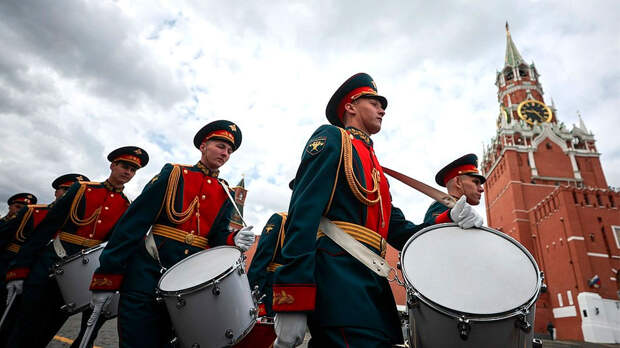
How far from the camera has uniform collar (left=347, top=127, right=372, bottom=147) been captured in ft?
8.32

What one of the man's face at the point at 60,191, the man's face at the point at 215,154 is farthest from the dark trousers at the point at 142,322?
the man's face at the point at 60,191

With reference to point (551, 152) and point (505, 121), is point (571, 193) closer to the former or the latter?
point (551, 152)

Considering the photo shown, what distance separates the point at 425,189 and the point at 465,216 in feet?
1.44

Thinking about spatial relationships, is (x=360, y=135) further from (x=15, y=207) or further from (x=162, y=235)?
(x=15, y=207)

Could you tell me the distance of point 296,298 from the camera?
169cm

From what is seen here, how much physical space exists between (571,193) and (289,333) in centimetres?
4043

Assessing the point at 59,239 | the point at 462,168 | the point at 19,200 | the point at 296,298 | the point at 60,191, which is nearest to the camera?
the point at 296,298

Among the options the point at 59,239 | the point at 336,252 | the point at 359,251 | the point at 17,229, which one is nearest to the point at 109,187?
the point at 59,239

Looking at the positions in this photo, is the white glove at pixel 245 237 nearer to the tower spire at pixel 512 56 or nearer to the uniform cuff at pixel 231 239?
the uniform cuff at pixel 231 239

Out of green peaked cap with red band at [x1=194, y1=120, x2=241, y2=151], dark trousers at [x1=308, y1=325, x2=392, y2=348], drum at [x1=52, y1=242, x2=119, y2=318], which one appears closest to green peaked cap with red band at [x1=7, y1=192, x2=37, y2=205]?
drum at [x1=52, y1=242, x2=119, y2=318]

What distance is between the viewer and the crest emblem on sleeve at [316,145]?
218 centimetres

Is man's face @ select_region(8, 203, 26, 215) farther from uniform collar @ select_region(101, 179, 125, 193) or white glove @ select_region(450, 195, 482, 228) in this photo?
white glove @ select_region(450, 195, 482, 228)

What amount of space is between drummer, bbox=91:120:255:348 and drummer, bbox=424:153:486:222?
11.7 ft

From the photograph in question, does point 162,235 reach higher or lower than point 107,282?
higher
